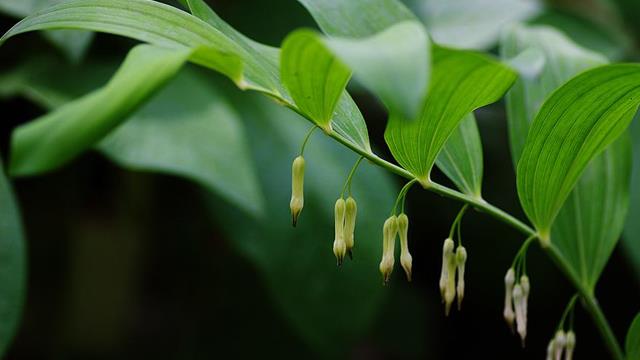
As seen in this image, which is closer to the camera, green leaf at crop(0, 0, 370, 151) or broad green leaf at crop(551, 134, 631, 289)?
green leaf at crop(0, 0, 370, 151)

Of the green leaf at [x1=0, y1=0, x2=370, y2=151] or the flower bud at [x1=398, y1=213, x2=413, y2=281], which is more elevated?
the green leaf at [x1=0, y1=0, x2=370, y2=151]

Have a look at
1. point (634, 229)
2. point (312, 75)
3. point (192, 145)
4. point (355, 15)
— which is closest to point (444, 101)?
point (312, 75)

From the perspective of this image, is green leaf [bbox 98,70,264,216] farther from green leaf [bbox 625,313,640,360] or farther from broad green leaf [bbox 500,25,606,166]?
green leaf [bbox 625,313,640,360]

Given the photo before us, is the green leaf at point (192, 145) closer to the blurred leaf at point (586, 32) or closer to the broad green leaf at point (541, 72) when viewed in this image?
the broad green leaf at point (541, 72)

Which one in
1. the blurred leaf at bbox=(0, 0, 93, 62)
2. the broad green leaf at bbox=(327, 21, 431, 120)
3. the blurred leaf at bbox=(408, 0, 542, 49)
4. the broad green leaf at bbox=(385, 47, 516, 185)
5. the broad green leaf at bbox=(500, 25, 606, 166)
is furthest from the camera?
the blurred leaf at bbox=(408, 0, 542, 49)

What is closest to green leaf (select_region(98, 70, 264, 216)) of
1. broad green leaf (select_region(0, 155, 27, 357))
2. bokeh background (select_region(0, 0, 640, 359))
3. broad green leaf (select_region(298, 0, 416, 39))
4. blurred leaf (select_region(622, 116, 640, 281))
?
bokeh background (select_region(0, 0, 640, 359))

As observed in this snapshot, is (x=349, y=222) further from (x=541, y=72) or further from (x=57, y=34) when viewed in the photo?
(x=57, y=34)

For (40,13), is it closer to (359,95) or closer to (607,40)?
(359,95)

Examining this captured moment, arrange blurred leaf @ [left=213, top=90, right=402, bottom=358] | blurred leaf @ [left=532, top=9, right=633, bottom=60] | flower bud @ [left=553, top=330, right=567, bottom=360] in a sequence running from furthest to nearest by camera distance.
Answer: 1. blurred leaf @ [left=532, top=9, right=633, bottom=60]
2. blurred leaf @ [left=213, top=90, right=402, bottom=358]
3. flower bud @ [left=553, top=330, right=567, bottom=360]
